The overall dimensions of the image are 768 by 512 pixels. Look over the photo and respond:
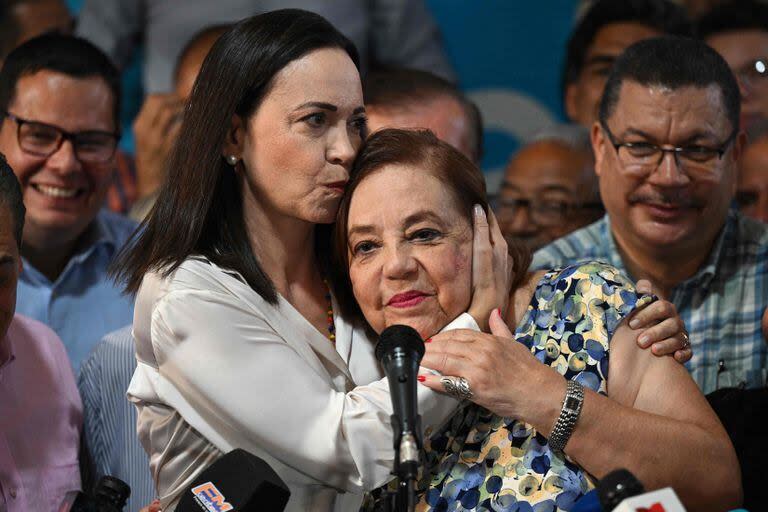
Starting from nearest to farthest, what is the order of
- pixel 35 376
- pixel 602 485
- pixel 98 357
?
pixel 602 485 → pixel 35 376 → pixel 98 357

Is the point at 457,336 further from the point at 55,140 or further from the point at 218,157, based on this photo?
the point at 55,140

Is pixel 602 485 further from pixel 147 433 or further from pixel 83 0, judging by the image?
pixel 83 0

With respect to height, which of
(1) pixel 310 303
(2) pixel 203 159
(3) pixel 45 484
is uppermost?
(2) pixel 203 159

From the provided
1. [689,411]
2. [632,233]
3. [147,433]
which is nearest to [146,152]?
[632,233]

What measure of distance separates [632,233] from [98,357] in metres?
1.86

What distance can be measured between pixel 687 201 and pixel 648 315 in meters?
1.34

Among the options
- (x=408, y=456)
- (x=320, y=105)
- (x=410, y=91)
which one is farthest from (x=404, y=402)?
(x=410, y=91)

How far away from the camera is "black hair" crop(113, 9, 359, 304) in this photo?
291 cm

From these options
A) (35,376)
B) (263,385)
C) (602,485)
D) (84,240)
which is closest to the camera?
(602,485)

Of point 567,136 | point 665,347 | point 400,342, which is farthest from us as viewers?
point 567,136

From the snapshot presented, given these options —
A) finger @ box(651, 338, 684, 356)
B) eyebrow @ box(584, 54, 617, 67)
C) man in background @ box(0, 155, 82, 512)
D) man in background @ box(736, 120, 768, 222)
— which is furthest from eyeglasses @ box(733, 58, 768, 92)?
man in background @ box(0, 155, 82, 512)

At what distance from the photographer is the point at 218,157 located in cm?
294

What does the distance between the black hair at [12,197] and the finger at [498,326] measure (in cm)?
128

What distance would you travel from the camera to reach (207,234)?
117 inches
